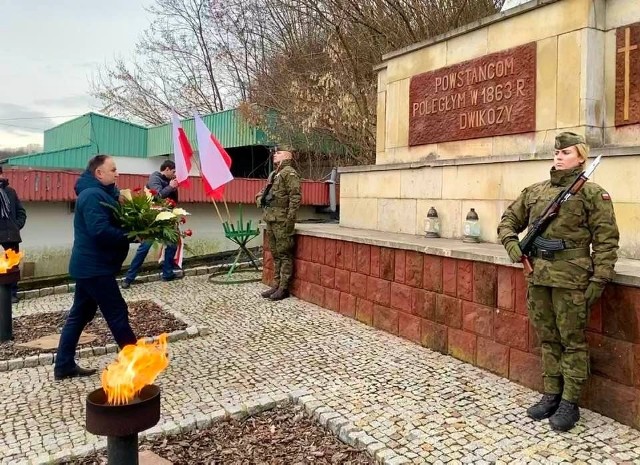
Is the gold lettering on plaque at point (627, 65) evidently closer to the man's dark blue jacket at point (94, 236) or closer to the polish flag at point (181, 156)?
the man's dark blue jacket at point (94, 236)

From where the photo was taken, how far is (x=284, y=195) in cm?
681

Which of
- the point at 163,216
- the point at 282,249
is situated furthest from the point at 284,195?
the point at 163,216

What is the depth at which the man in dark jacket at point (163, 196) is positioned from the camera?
7.89 meters

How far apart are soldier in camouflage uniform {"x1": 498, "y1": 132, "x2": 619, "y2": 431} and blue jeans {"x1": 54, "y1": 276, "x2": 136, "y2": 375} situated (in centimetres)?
286

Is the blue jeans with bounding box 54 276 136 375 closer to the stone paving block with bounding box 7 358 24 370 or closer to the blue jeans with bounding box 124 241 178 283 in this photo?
the stone paving block with bounding box 7 358 24 370

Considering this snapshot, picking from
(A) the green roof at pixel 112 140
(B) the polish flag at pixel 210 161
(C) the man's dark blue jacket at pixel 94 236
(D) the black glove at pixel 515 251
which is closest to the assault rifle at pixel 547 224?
(D) the black glove at pixel 515 251

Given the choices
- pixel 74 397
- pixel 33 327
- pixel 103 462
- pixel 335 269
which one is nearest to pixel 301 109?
pixel 335 269

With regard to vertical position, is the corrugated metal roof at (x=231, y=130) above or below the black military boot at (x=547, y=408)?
above

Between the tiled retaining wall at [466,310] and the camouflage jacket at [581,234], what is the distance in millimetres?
370

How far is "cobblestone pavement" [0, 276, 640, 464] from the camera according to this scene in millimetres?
2949

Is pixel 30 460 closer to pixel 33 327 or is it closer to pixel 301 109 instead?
pixel 33 327

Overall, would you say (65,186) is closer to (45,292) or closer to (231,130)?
(45,292)

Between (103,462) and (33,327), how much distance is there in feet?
11.5

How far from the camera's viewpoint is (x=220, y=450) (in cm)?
301
